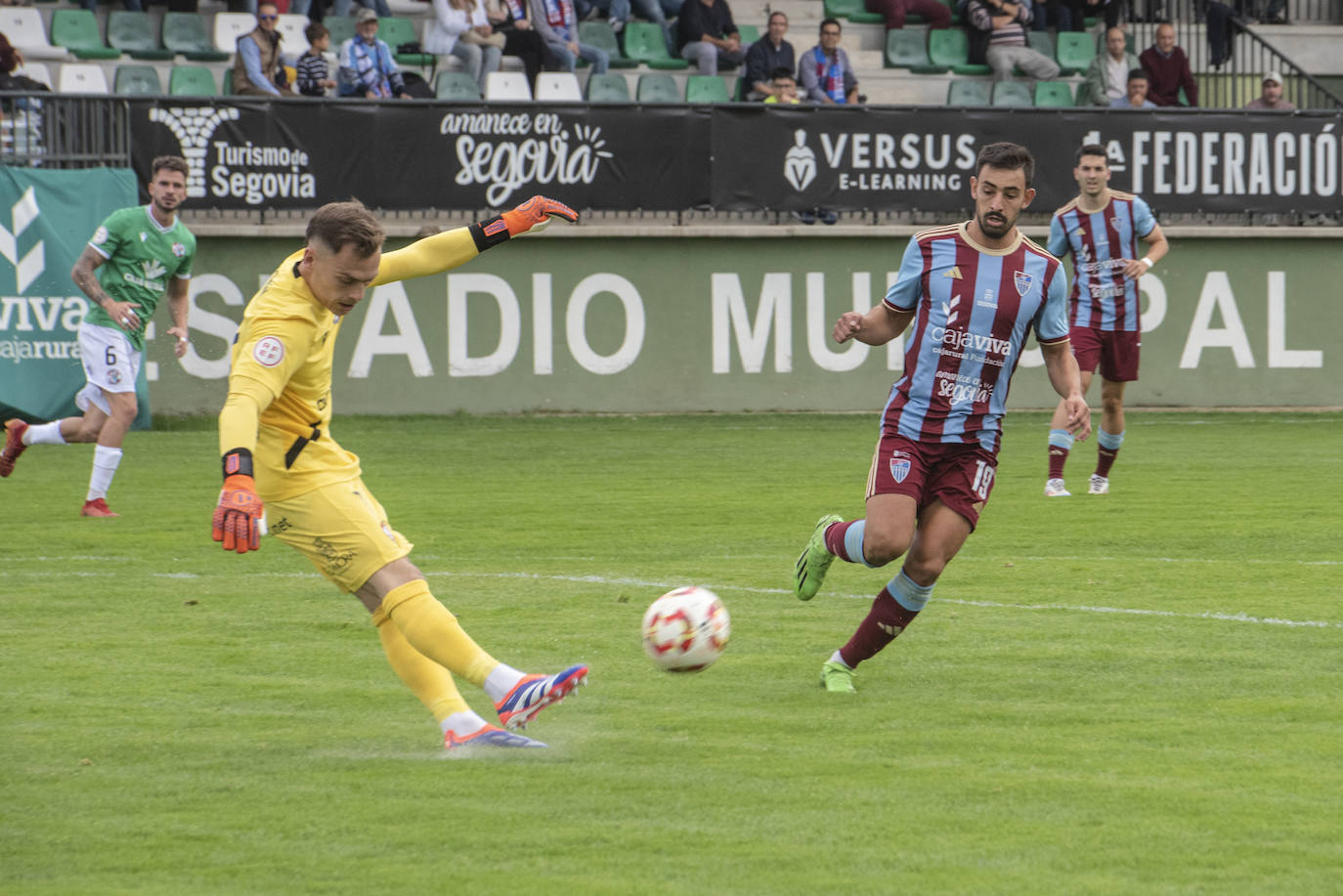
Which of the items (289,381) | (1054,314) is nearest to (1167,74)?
(1054,314)

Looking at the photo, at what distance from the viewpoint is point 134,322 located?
11359 mm

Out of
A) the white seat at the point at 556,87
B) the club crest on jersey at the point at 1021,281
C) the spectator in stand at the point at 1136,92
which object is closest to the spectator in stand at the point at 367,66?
the white seat at the point at 556,87

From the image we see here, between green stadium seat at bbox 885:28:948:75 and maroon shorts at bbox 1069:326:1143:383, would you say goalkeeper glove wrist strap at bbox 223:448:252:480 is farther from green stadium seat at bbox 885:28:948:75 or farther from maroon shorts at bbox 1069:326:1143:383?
green stadium seat at bbox 885:28:948:75

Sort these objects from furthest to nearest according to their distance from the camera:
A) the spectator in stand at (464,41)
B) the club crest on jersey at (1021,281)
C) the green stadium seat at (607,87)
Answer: the spectator in stand at (464,41), the green stadium seat at (607,87), the club crest on jersey at (1021,281)

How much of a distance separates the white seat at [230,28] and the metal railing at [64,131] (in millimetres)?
3600

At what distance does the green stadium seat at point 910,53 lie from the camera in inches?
893

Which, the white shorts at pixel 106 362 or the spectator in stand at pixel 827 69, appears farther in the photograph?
the spectator in stand at pixel 827 69

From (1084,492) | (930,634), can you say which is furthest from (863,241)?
(930,634)

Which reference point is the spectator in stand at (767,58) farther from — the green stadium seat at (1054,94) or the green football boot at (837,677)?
the green football boot at (837,677)

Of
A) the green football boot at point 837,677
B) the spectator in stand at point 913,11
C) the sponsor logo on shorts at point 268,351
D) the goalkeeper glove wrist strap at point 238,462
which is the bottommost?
the green football boot at point 837,677

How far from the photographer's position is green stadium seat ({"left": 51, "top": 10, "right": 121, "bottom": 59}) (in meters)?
19.9

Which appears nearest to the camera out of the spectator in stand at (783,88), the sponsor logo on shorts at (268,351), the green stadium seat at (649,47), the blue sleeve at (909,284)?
the sponsor logo on shorts at (268,351)

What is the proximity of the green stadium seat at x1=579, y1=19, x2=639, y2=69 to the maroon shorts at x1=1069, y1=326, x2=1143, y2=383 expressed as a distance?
10.3 m

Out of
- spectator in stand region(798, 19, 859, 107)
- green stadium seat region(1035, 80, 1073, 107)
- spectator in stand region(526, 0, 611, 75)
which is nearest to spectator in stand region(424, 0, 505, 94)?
spectator in stand region(526, 0, 611, 75)
